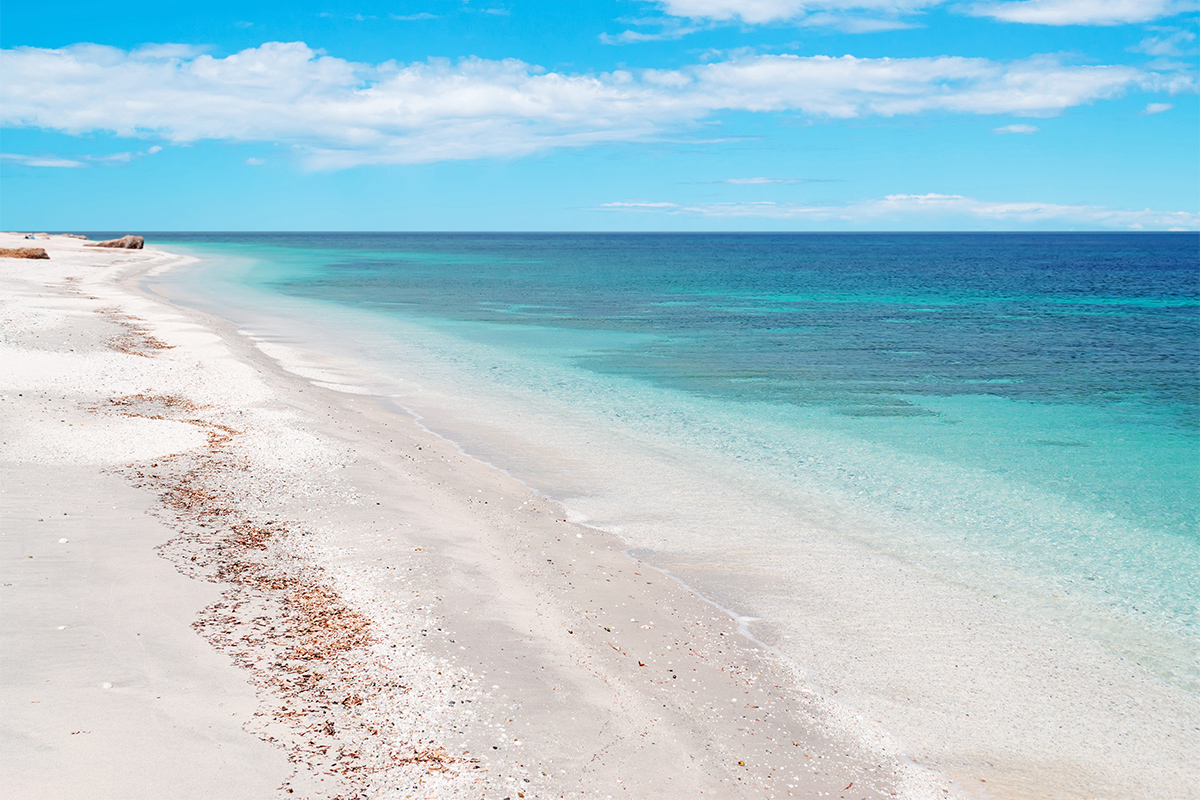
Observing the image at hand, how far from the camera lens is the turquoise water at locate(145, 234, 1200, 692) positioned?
11.0 m

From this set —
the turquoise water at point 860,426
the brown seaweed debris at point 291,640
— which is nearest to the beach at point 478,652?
the brown seaweed debris at point 291,640

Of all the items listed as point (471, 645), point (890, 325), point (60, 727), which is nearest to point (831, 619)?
point (471, 645)

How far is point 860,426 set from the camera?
17906 mm

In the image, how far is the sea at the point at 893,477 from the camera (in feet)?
25.8

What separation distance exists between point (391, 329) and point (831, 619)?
26.9 metres

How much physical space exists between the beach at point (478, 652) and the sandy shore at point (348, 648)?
0.10 ft

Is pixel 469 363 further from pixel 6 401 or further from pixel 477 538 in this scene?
pixel 477 538

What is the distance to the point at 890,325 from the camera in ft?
123

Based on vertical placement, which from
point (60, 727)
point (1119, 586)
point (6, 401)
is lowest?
point (1119, 586)

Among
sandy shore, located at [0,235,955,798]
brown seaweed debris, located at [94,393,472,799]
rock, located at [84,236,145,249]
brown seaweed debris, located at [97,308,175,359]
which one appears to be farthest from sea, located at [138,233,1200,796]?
rock, located at [84,236,145,249]

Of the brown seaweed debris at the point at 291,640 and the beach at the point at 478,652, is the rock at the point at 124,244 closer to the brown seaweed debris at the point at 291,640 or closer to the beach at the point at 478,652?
the beach at the point at 478,652

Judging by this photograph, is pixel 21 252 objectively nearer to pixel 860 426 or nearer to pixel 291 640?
pixel 860 426

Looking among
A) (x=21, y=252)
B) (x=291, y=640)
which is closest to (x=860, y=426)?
(x=291, y=640)

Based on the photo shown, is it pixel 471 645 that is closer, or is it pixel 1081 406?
pixel 471 645
